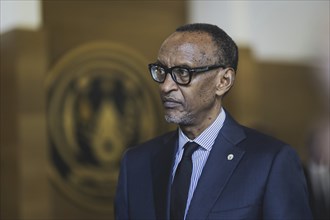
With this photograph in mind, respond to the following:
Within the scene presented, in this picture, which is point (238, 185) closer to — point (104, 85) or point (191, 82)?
point (191, 82)

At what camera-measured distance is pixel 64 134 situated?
5.48 m

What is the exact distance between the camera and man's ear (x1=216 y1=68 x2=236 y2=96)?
2.58 meters

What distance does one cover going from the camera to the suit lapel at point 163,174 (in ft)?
8.68

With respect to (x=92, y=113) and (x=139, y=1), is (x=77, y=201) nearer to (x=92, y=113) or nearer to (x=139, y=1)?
(x=92, y=113)

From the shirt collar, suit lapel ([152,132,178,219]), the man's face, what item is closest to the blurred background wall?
suit lapel ([152,132,178,219])

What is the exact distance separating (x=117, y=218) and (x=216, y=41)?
80 centimetres

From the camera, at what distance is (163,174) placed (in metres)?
2.73

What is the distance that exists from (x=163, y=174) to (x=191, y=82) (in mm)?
420

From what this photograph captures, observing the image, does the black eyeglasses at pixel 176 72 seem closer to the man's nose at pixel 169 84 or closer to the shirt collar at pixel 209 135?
the man's nose at pixel 169 84

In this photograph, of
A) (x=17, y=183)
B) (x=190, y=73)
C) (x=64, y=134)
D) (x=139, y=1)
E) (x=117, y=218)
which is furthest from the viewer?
(x=139, y=1)

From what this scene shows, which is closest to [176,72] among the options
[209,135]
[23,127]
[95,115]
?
[209,135]

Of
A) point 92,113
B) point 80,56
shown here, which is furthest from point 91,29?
point 92,113

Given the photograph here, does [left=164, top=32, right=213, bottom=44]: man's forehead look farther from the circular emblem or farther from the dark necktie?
the circular emblem

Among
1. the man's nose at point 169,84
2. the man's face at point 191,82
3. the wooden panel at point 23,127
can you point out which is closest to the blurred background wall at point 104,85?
the wooden panel at point 23,127
